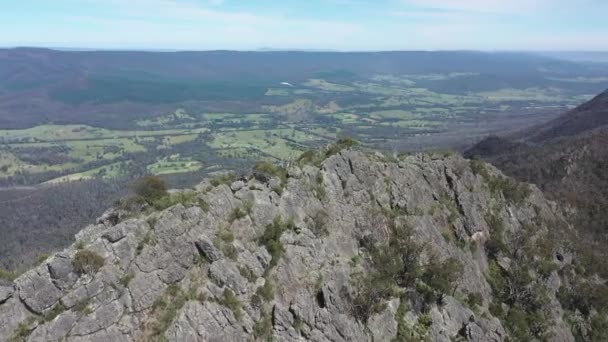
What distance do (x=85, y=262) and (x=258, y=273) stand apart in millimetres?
12014

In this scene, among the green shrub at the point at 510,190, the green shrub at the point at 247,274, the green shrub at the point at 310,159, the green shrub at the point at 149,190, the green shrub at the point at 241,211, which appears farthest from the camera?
the green shrub at the point at 510,190

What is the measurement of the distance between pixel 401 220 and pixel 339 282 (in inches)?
523

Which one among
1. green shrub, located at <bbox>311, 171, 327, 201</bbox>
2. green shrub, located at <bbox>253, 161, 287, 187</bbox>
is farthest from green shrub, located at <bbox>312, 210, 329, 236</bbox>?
green shrub, located at <bbox>253, 161, 287, 187</bbox>

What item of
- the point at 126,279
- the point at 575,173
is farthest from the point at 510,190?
the point at 126,279

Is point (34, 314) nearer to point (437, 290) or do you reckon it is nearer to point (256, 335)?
point (256, 335)

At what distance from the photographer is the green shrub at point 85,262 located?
1173 inches

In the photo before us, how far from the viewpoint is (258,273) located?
35.7 meters

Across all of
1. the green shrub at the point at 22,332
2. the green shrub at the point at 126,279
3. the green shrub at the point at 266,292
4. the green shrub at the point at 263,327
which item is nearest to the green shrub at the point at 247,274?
the green shrub at the point at 266,292

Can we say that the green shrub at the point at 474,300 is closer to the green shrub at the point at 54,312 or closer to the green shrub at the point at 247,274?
the green shrub at the point at 247,274

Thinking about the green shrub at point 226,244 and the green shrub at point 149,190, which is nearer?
the green shrub at point 226,244

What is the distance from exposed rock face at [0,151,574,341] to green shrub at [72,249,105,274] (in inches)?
15.5

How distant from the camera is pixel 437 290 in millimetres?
42875

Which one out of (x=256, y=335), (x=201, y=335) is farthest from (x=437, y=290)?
(x=201, y=335)

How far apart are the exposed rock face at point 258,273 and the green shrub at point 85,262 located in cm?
39
